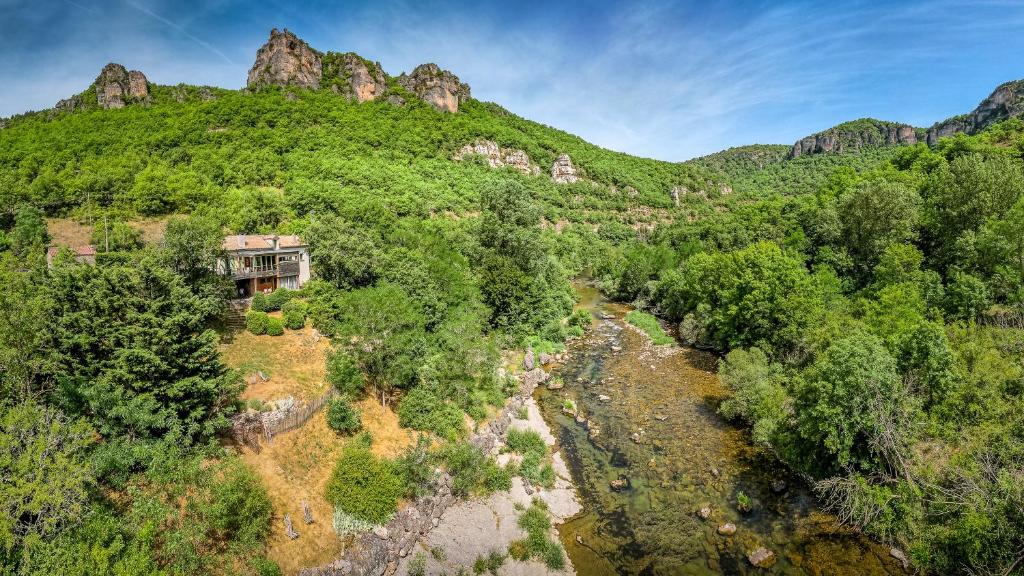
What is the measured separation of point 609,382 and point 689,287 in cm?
1889

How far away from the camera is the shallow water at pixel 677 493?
1797 cm

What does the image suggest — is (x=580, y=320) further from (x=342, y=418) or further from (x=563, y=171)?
(x=563, y=171)

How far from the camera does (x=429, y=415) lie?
1012 inches

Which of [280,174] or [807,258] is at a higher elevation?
[280,174]

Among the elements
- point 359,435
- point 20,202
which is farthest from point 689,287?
point 20,202

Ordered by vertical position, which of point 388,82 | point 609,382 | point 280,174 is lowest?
point 609,382

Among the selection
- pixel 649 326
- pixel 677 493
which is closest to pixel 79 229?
pixel 649 326

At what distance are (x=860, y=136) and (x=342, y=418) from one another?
201 m

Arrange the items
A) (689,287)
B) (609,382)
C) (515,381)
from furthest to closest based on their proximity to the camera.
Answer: (689,287) → (609,382) → (515,381)

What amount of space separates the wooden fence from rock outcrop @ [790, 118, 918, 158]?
619 feet

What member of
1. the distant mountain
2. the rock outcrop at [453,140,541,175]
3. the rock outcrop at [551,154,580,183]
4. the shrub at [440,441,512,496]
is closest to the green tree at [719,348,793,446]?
the shrub at [440,441,512,496]

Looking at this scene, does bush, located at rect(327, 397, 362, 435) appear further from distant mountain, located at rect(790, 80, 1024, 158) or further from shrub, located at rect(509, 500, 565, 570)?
distant mountain, located at rect(790, 80, 1024, 158)

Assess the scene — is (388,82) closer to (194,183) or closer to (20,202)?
(194,183)

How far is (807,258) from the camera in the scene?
146 feet
